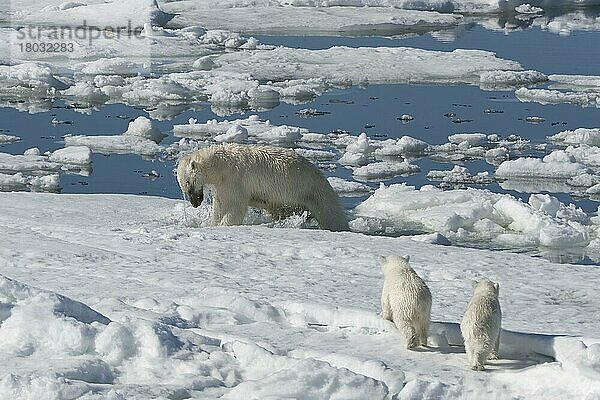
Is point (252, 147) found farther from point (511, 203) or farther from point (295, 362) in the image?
point (295, 362)

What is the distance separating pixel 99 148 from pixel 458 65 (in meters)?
8.22

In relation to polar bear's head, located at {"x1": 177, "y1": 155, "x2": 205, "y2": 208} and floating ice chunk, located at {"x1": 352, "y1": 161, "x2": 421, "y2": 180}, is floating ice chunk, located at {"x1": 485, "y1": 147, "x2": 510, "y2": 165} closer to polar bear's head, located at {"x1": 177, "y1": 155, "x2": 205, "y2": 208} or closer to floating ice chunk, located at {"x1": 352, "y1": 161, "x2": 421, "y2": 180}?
floating ice chunk, located at {"x1": 352, "y1": 161, "x2": 421, "y2": 180}

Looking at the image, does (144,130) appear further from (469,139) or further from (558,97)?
(558,97)

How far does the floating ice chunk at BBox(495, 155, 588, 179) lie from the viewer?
38.6 ft

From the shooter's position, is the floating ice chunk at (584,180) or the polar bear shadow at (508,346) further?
the floating ice chunk at (584,180)

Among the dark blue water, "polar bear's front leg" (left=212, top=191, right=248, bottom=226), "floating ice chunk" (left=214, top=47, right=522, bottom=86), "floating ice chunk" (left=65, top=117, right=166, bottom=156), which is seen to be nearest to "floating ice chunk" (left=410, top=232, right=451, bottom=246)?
"polar bear's front leg" (left=212, top=191, right=248, bottom=226)

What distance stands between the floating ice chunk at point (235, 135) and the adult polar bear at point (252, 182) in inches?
194

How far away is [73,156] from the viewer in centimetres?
1224

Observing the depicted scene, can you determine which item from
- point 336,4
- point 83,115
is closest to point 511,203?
point 83,115

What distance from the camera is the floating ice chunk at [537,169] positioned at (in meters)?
11.8

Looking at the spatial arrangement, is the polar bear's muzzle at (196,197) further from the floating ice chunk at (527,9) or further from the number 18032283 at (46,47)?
the floating ice chunk at (527,9)

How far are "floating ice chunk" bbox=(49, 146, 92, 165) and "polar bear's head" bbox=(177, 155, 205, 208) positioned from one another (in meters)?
4.47

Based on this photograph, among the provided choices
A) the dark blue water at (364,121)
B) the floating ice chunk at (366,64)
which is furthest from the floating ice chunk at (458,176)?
the floating ice chunk at (366,64)

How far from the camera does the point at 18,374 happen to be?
3777 mm
